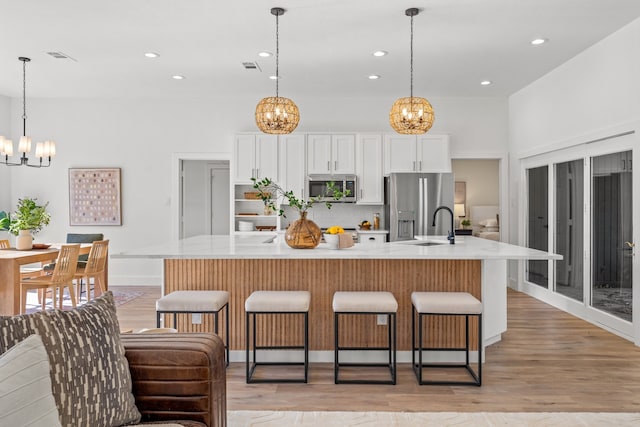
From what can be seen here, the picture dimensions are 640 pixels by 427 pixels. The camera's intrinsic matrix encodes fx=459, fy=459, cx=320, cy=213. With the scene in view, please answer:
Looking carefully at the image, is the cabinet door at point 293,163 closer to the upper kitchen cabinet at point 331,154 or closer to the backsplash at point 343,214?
the upper kitchen cabinet at point 331,154

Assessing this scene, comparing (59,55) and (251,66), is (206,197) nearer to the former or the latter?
(251,66)

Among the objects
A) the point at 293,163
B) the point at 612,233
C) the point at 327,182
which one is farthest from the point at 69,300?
the point at 612,233

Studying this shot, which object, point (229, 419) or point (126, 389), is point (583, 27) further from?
point (126, 389)

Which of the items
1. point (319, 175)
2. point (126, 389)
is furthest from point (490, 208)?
point (126, 389)

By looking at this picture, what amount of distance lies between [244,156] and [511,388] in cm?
466

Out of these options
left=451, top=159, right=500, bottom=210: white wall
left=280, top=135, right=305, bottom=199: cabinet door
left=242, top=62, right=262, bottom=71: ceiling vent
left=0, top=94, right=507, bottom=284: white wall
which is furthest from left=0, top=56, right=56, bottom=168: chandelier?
left=451, top=159, right=500, bottom=210: white wall

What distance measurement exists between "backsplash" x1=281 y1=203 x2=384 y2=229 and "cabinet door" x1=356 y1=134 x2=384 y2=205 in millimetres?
369

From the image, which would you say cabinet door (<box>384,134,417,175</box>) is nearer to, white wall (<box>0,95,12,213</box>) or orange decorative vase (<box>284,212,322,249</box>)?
orange decorative vase (<box>284,212,322,249</box>)

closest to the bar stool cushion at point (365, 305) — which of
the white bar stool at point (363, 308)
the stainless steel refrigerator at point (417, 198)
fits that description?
the white bar stool at point (363, 308)

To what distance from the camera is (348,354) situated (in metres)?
3.50

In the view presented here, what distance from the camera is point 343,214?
7.00 m

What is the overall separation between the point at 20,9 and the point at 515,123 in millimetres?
6091

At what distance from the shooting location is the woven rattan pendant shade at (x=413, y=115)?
12.8 feet

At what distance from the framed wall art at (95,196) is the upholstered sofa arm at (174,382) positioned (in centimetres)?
589
